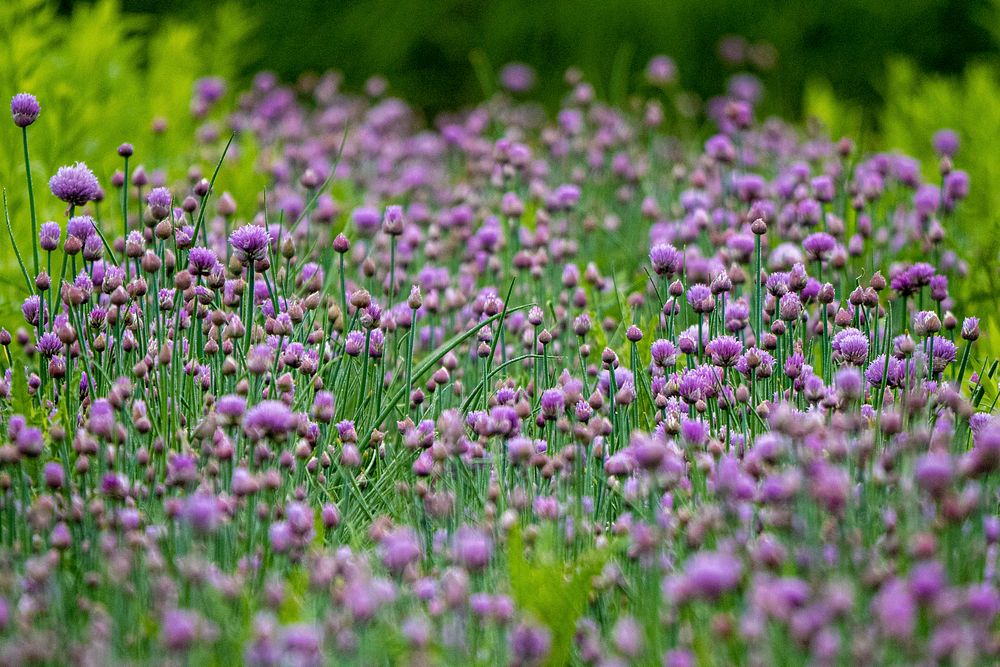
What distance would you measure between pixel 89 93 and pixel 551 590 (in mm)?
3548

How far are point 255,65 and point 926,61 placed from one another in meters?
4.82

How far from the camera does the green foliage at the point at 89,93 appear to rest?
13.5 feet

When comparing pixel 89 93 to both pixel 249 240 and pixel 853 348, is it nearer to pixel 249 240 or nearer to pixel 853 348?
pixel 249 240

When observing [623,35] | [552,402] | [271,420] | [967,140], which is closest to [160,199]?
[271,420]

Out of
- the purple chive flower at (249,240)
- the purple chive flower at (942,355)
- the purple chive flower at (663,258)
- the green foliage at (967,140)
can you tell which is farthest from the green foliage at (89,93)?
the green foliage at (967,140)

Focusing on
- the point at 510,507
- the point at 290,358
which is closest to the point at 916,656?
the point at 510,507

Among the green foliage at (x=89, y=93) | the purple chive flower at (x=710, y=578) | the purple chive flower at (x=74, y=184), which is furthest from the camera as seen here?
the green foliage at (x=89, y=93)

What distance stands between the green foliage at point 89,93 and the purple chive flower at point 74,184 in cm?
41

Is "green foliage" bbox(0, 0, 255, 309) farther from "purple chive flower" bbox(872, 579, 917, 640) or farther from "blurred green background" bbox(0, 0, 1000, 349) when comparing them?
"purple chive flower" bbox(872, 579, 917, 640)

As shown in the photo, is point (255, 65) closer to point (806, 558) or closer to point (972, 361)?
point (972, 361)

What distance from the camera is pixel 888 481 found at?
2.09 m

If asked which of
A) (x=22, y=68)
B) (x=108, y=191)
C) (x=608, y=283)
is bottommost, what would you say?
(x=608, y=283)

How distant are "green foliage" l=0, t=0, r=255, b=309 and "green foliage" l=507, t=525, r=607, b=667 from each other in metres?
1.78

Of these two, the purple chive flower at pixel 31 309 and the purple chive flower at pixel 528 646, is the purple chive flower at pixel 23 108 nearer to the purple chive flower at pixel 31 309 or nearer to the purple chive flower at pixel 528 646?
the purple chive flower at pixel 31 309
